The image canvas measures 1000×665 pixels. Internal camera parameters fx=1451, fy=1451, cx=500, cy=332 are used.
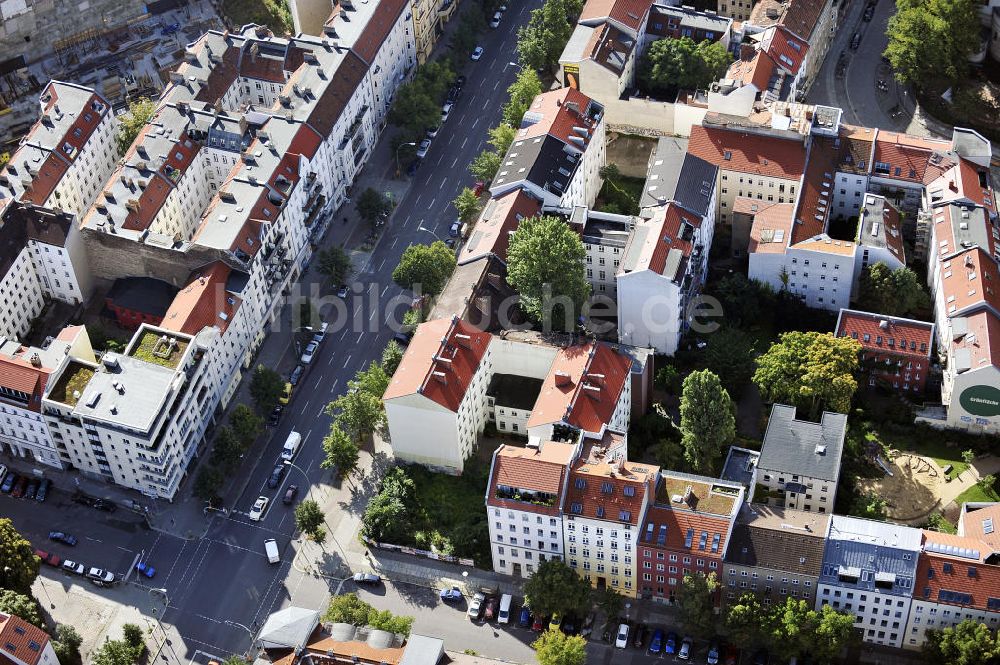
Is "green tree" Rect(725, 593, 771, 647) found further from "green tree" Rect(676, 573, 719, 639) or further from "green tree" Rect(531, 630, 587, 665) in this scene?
"green tree" Rect(531, 630, 587, 665)

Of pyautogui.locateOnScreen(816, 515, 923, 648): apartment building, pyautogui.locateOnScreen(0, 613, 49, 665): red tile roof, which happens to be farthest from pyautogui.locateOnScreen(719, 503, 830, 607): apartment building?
pyautogui.locateOnScreen(0, 613, 49, 665): red tile roof

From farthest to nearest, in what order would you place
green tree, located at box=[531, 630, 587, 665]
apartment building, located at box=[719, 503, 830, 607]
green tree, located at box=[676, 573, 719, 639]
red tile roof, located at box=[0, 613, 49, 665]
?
green tree, located at box=[676, 573, 719, 639] < apartment building, located at box=[719, 503, 830, 607] < green tree, located at box=[531, 630, 587, 665] < red tile roof, located at box=[0, 613, 49, 665]

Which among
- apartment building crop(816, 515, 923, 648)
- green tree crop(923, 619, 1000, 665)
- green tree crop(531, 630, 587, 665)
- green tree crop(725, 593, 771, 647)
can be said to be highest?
apartment building crop(816, 515, 923, 648)

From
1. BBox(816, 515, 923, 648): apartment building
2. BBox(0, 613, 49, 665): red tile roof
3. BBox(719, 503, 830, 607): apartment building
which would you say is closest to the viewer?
BBox(0, 613, 49, 665): red tile roof

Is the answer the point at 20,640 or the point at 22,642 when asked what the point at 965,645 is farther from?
the point at 20,640

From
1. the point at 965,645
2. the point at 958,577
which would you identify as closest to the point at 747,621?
the point at 965,645

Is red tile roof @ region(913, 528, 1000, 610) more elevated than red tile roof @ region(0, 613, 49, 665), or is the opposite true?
red tile roof @ region(913, 528, 1000, 610)

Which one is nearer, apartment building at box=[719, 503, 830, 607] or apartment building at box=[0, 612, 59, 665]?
apartment building at box=[0, 612, 59, 665]

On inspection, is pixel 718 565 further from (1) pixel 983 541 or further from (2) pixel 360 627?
(2) pixel 360 627
